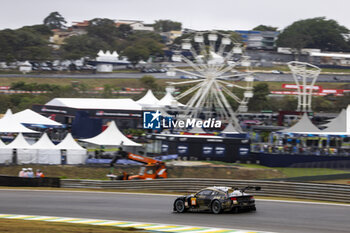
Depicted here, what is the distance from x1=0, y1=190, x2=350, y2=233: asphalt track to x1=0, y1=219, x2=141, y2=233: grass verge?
76.5 inches

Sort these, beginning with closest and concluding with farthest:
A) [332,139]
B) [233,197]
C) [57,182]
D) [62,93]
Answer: [233,197] → [57,182] → [332,139] → [62,93]

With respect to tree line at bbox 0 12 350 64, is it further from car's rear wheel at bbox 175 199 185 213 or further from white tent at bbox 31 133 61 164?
car's rear wheel at bbox 175 199 185 213

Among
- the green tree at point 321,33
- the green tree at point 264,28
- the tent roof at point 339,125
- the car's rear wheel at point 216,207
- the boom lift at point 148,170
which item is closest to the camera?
the car's rear wheel at point 216,207

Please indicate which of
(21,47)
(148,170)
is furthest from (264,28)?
(148,170)

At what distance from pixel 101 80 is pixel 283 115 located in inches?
1881

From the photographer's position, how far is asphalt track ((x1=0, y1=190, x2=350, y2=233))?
15.1m

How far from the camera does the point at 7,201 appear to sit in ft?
68.6

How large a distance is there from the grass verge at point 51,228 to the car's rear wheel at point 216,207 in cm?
357

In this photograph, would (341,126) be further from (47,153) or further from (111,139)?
(47,153)

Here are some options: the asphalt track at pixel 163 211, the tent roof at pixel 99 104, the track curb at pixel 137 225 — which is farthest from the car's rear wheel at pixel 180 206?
the tent roof at pixel 99 104

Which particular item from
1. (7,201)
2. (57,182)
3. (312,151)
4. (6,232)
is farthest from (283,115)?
(6,232)

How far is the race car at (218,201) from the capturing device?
1689 cm

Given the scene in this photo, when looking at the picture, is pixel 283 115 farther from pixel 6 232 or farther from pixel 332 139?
pixel 6 232

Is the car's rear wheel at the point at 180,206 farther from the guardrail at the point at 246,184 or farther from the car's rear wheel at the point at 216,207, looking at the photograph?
the guardrail at the point at 246,184
